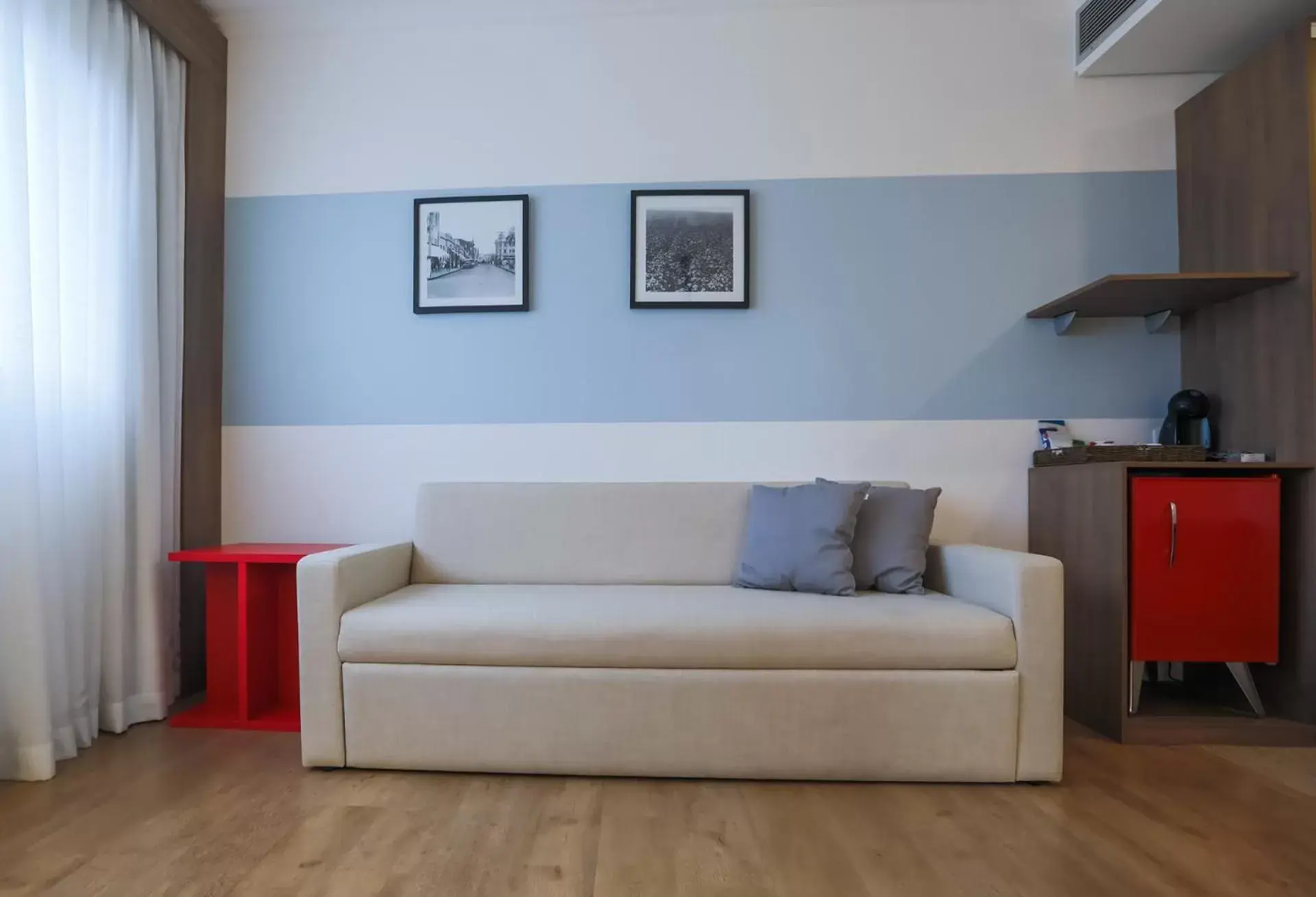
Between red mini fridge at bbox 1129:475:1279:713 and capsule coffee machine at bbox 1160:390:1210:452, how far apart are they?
1.38 ft

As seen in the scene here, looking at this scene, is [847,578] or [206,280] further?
[206,280]

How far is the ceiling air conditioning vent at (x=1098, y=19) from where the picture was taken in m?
2.78

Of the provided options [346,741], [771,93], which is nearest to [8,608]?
[346,741]

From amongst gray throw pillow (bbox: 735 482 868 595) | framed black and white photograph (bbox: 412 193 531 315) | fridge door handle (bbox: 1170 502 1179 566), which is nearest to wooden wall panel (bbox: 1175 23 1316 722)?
fridge door handle (bbox: 1170 502 1179 566)

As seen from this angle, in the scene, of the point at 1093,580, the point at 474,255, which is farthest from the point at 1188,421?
the point at 474,255

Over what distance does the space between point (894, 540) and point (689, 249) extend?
4.67 feet

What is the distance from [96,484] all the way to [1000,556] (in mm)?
2940

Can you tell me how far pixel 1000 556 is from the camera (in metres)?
2.23

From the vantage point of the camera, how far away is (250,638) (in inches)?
104

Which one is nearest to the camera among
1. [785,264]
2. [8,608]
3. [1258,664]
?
[8,608]

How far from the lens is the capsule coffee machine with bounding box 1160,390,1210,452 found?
281 centimetres

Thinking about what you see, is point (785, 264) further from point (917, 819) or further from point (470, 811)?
point (470, 811)

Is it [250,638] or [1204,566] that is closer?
[1204,566]

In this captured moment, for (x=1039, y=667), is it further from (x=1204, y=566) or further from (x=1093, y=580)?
(x=1204, y=566)
